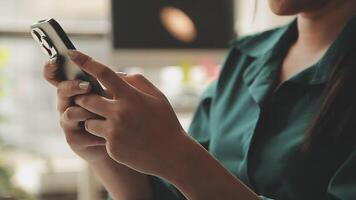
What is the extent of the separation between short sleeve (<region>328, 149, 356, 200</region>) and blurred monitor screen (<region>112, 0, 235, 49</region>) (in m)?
1.23

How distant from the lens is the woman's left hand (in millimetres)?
542

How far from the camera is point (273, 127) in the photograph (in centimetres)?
77

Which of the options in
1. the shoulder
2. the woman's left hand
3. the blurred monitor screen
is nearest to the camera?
the woman's left hand

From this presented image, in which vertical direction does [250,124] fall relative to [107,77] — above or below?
below

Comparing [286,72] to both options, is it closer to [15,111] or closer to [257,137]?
[257,137]

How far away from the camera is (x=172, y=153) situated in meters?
0.56

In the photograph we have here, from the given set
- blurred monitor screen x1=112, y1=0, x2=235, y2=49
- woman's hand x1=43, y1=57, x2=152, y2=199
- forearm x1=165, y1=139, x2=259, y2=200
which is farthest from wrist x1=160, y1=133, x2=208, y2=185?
blurred monitor screen x1=112, y1=0, x2=235, y2=49

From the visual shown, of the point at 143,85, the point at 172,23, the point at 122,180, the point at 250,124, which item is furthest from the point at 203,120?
the point at 172,23

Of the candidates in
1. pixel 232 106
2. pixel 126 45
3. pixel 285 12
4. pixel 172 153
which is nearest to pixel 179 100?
pixel 126 45

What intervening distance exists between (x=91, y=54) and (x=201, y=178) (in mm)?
1548

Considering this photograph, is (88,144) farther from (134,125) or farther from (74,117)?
(134,125)

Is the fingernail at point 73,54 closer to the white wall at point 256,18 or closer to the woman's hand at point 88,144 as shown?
the woman's hand at point 88,144

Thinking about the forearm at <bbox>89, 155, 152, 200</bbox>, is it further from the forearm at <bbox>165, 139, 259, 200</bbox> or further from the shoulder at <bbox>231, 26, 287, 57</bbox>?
the shoulder at <bbox>231, 26, 287, 57</bbox>

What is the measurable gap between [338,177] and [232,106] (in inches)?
10.9
